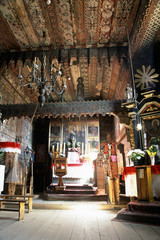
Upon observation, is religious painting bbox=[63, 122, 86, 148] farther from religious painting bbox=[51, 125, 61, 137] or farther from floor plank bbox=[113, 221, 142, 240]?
floor plank bbox=[113, 221, 142, 240]

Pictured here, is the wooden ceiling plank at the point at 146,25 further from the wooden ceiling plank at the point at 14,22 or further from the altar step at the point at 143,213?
the altar step at the point at 143,213

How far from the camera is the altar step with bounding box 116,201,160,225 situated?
3641mm

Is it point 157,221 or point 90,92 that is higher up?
point 90,92

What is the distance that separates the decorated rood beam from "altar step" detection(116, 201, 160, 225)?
3.17m

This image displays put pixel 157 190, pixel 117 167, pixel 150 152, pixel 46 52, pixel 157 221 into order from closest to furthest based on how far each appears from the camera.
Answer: pixel 157 221, pixel 157 190, pixel 150 152, pixel 46 52, pixel 117 167

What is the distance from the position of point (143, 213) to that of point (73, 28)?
223 inches

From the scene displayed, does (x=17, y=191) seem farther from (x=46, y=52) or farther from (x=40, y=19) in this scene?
(x=40, y=19)

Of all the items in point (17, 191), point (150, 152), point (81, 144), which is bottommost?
point (17, 191)

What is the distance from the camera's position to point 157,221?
357 cm

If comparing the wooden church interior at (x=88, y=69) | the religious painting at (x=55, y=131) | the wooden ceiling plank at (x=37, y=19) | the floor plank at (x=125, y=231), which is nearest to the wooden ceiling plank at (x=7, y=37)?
the wooden church interior at (x=88, y=69)

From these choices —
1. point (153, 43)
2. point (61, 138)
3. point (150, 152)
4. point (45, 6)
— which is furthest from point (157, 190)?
point (61, 138)

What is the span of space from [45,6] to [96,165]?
30.3 feet

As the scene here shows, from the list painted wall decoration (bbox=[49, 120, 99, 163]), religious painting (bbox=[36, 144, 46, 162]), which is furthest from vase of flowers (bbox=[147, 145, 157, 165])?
religious painting (bbox=[36, 144, 46, 162])

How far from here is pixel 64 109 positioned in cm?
665
